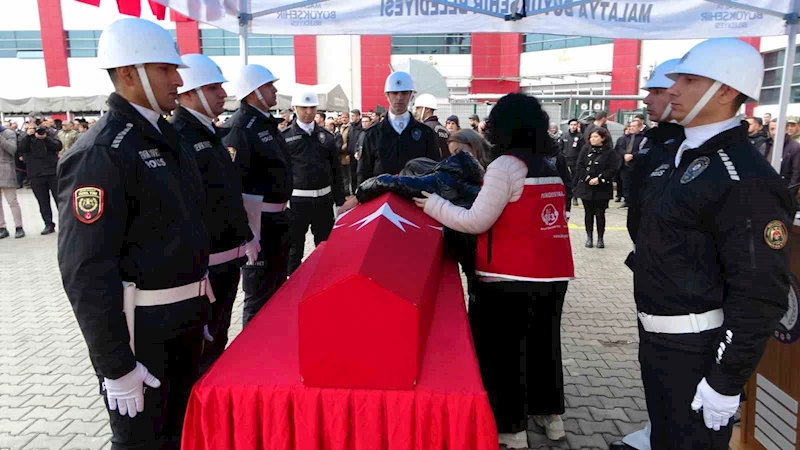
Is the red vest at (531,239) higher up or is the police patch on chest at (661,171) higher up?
the police patch on chest at (661,171)

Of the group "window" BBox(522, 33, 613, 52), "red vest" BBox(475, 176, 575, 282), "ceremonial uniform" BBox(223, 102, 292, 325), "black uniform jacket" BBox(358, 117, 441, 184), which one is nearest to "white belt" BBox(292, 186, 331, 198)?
"black uniform jacket" BBox(358, 117, 441, 184)

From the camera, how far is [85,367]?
3.89 metres

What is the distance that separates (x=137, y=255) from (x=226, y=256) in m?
1.18

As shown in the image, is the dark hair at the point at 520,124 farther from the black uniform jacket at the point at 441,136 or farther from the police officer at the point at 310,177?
the police officer at the point at 310,177

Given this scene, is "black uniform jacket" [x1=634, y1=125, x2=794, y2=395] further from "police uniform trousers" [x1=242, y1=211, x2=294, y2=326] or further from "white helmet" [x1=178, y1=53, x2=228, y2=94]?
"police uniform trousers" [x1=242, y1=211, x2=294, y2=326]

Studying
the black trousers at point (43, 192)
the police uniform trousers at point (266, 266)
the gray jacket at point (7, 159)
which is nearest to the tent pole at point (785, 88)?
the police uniform trousers at point (266, 266)

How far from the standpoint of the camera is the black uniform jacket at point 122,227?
167cm

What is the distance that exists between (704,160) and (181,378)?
7.07 ft

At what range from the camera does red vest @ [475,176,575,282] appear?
239 cm

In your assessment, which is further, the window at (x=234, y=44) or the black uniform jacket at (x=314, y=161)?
the window at (x=234, y=44)

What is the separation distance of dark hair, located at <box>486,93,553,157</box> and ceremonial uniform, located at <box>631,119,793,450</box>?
1.86 ft

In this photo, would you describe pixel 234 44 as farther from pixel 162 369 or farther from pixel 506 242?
pixel 162 369

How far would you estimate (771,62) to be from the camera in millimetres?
15500

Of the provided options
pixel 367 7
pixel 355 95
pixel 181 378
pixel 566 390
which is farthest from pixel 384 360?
pixel 355 95
